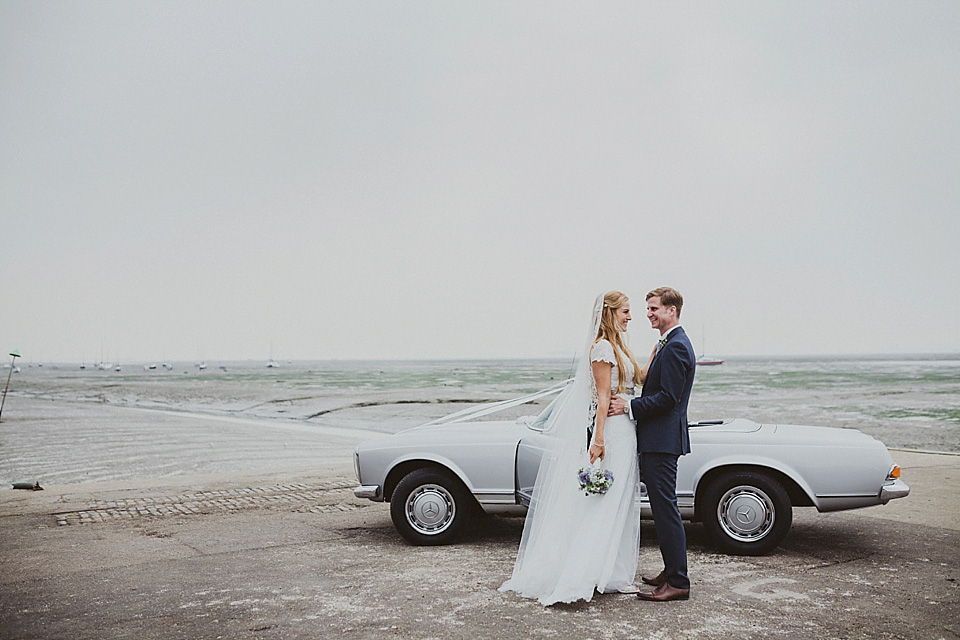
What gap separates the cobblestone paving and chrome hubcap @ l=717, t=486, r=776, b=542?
4233 mm

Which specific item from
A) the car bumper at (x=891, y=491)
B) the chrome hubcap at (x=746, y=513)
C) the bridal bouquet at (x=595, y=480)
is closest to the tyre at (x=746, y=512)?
the chrome hubcap at (x=746, y=513)

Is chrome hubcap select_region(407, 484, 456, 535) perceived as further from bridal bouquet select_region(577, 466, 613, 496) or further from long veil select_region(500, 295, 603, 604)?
bridal bouquet select_region(577, 466, 613, 496)

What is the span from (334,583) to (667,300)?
3149 millimetres

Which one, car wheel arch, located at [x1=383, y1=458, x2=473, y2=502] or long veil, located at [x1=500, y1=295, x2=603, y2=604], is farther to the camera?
car wheel arch, located at [x1=383, y1=458, x2=473, y2=502]

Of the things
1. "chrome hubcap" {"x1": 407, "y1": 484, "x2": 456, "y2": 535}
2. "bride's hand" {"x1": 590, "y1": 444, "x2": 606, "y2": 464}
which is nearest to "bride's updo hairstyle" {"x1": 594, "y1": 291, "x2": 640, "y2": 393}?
"bride's hand" {"x1": 590, "y1": 444, "x2": 606, "y2": 464}

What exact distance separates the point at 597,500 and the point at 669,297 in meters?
1.48

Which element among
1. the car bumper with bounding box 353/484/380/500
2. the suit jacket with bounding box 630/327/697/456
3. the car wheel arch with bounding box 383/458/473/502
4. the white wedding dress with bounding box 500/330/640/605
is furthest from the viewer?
the car bumper with bounding box 353/484/380/500

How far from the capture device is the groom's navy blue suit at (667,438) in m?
4.85

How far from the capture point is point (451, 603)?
192 inches

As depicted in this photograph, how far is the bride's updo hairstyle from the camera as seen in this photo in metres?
5.12

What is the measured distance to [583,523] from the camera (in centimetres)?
509

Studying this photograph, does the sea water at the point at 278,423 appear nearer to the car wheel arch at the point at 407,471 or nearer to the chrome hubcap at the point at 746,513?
the car wheel arch at the point at 407,471

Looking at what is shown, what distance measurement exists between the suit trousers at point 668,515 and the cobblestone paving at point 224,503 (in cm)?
450

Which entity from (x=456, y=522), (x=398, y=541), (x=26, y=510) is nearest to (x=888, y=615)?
(x=456, y=522)
